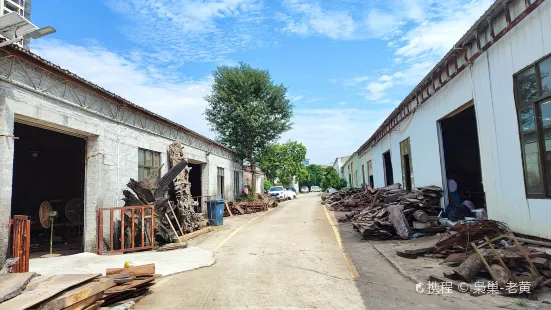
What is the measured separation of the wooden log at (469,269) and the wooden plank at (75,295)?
18.3ft

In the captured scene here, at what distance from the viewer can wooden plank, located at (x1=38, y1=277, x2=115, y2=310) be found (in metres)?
4.25

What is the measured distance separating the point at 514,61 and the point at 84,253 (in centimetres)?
1174

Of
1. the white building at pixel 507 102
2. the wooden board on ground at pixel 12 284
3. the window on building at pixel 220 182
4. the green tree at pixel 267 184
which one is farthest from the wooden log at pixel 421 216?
the green tree at pixel 267 184

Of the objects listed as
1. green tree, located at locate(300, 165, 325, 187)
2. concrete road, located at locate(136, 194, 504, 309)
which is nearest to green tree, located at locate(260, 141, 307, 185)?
green tree, located at locate(300, 165, 325, 187)

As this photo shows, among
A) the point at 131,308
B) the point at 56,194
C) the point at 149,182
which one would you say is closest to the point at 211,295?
the point at 131,308

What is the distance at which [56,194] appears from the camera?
15.8 m

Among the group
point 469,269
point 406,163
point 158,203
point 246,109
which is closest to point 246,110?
point 246,109

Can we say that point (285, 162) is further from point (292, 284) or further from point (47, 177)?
point (292, 284)

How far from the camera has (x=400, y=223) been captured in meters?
10.4

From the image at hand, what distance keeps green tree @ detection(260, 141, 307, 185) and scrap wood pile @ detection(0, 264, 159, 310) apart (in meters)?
39.9

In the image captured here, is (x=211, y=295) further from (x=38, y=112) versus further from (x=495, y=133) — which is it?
(x=495, y=133)

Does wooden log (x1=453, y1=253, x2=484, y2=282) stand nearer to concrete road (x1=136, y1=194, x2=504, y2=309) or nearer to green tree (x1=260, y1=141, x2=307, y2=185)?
concrete road (x1=136, y1=194, x2=504, y2=309)

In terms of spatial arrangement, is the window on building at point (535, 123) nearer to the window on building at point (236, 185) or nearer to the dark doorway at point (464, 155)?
the dark doorway at point (464, 155)

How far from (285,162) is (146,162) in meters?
37.0
